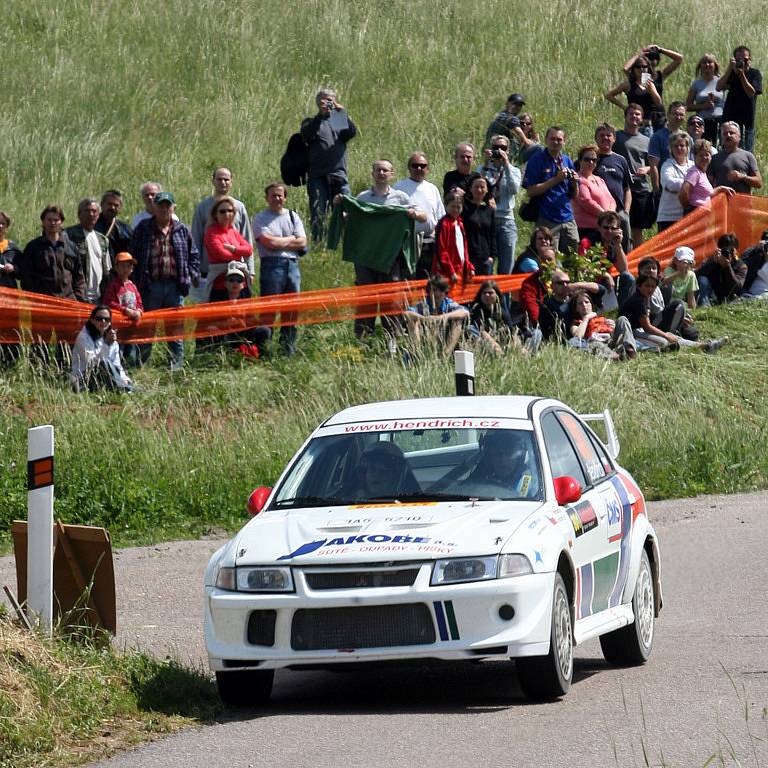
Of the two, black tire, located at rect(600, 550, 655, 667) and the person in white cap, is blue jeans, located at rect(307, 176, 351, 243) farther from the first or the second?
black tire, located at rect(600, 550, 655, 667)

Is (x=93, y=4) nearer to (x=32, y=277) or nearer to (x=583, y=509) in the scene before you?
(x=32, y=277)

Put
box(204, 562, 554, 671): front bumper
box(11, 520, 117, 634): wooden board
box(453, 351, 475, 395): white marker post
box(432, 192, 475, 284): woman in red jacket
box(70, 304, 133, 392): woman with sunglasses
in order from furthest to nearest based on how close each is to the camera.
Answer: box(432, 192, 475, 284): woman in red jacket → box(70, 304, 133, 392): woman with sunglasses → box(453, 351, 475, 395): white marker post → box(11, 520, 117, 634): wooden board → box(204, 562, 554, 671): front bumper

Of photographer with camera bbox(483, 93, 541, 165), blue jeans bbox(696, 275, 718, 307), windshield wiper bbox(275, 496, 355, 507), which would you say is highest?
photographer with camera bbox(483, 93, 541, 165)

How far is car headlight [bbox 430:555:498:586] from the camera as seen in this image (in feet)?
26.8

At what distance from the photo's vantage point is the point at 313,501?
9.34 m

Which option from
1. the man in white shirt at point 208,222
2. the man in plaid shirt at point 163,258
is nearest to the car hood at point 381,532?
the man in plaid shirt at point 163,258

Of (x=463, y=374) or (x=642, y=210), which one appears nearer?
(x=463, y=374)

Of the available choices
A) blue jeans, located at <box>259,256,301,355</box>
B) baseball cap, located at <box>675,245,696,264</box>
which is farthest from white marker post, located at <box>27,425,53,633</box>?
baseball cap, located at <box>675,245,696,264</box>

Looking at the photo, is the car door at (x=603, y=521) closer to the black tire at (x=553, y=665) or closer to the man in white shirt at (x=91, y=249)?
the black tire at (x=553, y=665)

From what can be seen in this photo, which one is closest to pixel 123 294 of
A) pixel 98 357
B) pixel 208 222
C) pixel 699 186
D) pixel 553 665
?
pixel 98 357

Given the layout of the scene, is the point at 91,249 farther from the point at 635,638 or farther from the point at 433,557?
the point at 433,557

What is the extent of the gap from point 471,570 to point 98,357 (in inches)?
411

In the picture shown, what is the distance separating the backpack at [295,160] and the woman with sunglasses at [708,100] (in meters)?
7.18

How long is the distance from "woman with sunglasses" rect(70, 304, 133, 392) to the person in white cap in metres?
7.69
